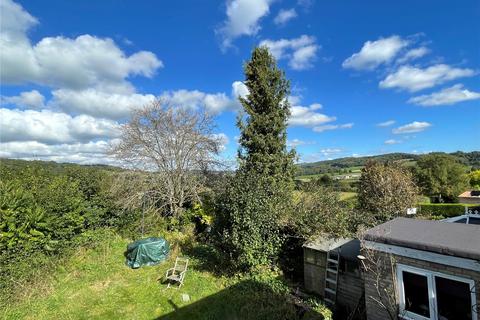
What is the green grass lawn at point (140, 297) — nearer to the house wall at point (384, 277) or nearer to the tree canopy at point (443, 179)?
the house wall at point (384, 277)

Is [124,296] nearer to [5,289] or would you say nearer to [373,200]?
[5,289]

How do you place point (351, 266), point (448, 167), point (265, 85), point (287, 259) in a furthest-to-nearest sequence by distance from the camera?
point (448, 167) → point (265, 85) → point (287, 259) → point (351, 266)

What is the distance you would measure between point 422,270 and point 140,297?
27.6 feet

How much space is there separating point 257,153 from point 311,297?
8.59 m

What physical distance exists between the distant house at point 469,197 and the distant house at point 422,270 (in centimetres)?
3405

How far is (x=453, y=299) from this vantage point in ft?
16.8

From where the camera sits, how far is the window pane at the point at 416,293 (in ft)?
17.7

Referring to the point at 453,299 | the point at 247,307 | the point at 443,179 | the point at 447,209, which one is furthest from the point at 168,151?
the point at 443,179

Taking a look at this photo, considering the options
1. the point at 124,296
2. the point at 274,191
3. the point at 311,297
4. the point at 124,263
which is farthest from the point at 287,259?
the point at 124,263

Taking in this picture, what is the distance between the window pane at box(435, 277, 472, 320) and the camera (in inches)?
194

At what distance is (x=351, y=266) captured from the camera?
805 cm

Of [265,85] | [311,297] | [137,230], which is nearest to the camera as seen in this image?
[311,297]

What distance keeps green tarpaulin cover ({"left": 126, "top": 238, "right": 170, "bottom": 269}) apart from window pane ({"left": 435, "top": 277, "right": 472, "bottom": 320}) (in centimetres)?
1012

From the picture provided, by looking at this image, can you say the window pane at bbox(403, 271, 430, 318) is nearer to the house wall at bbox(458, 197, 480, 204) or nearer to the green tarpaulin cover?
the green tarpaulin cover
